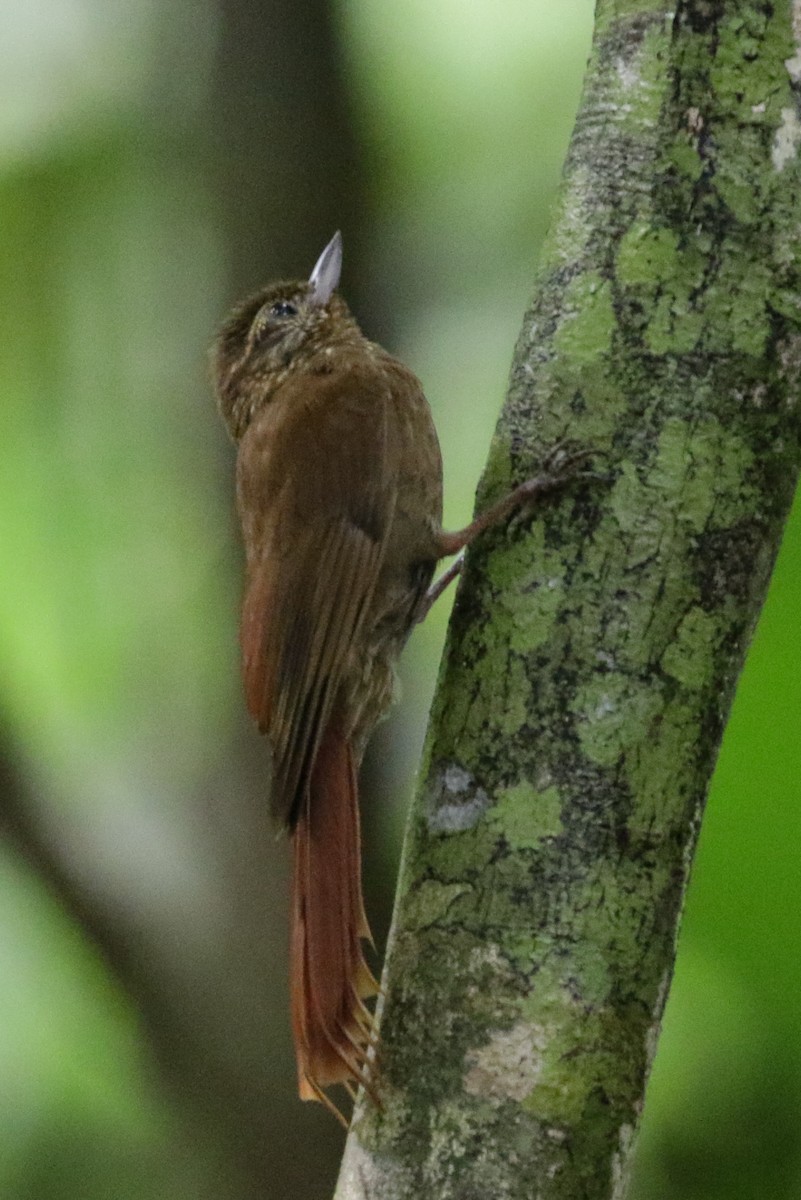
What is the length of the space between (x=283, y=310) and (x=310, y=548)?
0.57 meters

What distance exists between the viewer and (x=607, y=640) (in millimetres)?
1301

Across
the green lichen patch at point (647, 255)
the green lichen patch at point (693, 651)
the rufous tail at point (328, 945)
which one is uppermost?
the green lichen patch at point (647, 255)

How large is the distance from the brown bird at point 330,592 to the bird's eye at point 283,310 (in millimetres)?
91

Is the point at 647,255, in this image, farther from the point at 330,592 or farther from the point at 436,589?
the point at 436,589

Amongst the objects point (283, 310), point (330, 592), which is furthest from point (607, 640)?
point (283, 310)

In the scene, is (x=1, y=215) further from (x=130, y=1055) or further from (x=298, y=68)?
(x=130, y=1055)

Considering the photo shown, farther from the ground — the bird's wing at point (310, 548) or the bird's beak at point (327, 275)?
the bird's beak at point (327, 275)

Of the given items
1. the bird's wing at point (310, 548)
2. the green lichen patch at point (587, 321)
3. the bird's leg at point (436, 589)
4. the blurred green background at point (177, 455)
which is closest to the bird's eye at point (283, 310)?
the bird's wing at point (310, 548)

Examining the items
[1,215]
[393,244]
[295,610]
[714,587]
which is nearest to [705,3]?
[714,587]

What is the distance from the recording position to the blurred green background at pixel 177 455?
2.66 metres

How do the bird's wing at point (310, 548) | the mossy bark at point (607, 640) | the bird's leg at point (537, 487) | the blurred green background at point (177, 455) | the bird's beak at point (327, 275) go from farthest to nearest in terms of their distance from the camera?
the blurred green background at point (177, 455) → the bird's beak at point (327, 275) → the bird's wing at point (310, 548) → the bird's leg at point (537, 487) → the mossy bark at point (607, 640)

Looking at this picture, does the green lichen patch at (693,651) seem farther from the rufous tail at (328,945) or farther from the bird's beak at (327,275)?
the bird's beak at (327,275)

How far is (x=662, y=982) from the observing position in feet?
4.23

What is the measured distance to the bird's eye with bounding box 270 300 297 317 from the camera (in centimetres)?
223
